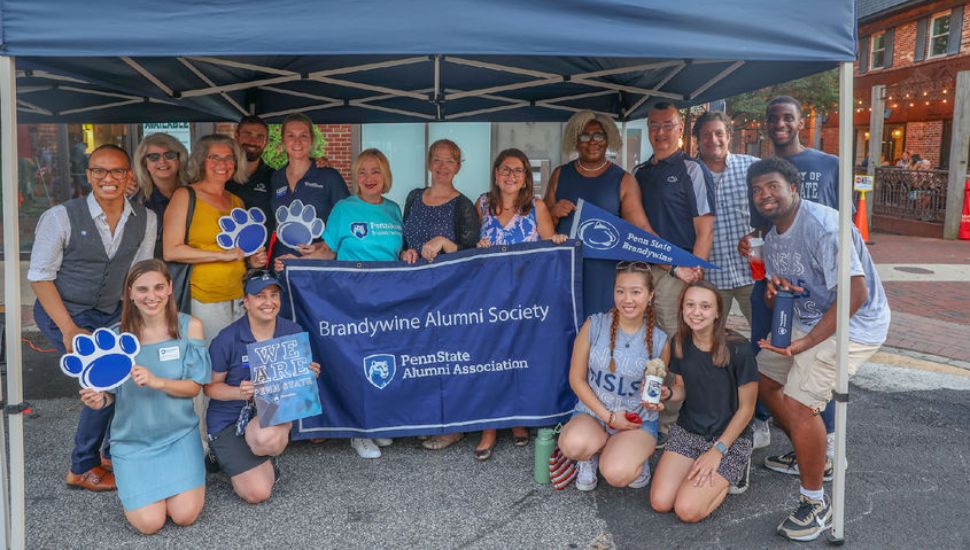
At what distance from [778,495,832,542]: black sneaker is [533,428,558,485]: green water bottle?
1143 millimetres

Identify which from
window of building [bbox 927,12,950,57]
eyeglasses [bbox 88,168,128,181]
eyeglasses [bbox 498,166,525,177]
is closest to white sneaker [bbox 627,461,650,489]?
eyeglasses [bbox 498,166,525,177]

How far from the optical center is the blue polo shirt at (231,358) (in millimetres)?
3551

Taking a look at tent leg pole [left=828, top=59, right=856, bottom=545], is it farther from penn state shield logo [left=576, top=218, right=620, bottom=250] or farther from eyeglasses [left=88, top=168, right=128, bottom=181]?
eyeglasses [left=88, top=168, right=128, bottom=181]

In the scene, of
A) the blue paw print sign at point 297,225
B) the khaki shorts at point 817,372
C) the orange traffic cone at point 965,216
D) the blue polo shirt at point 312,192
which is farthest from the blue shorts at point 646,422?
the orange traffic cone at point 965,216

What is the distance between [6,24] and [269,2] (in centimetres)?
92

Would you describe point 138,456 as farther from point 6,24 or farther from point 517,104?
point 517,104

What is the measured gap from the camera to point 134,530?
128 inches

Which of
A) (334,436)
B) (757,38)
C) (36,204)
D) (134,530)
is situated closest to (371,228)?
(334,436)

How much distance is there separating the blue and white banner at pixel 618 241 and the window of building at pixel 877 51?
25.9 m

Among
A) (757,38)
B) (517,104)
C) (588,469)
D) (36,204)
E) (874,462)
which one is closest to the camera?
(757,38)

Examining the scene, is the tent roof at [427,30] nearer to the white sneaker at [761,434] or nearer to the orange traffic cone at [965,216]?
the white sneaker at [761,434]

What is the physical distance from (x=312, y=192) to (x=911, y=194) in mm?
15749

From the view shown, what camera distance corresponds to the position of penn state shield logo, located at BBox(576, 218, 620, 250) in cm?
407

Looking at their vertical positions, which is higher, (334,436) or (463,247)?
(463,247)
